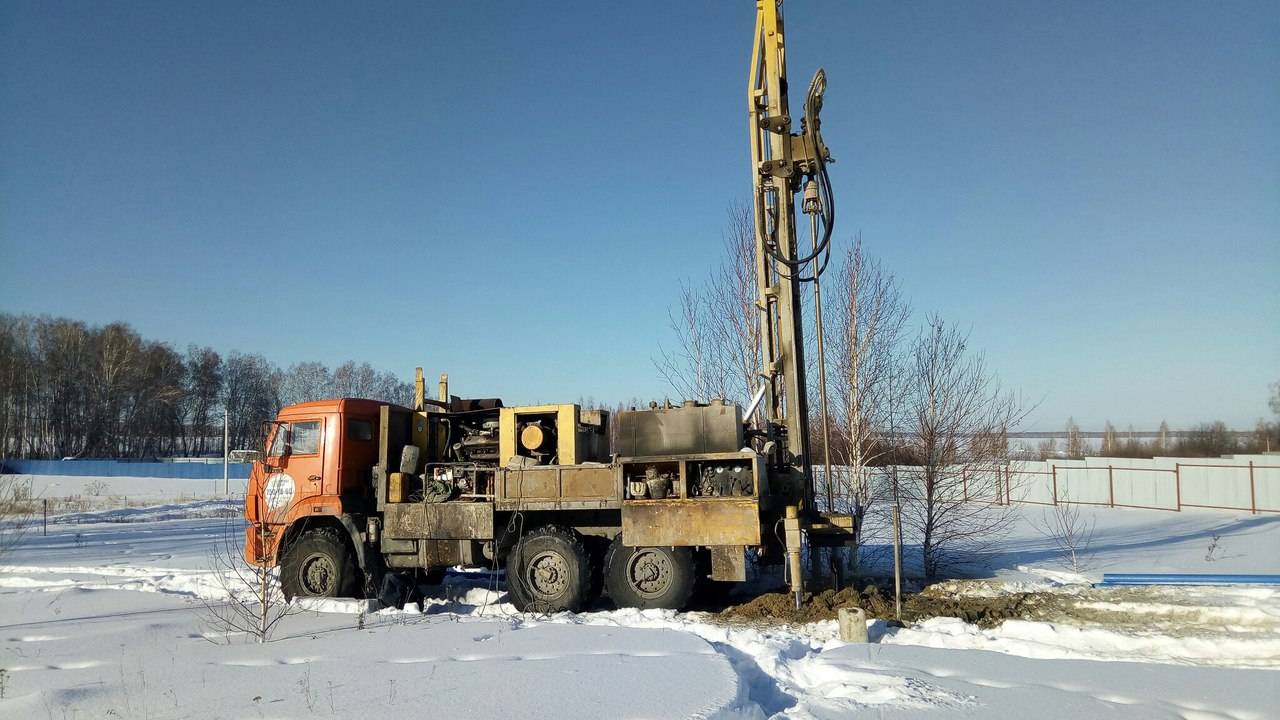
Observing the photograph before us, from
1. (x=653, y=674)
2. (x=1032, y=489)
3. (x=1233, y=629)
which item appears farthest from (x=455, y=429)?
(x=1032, y=489)

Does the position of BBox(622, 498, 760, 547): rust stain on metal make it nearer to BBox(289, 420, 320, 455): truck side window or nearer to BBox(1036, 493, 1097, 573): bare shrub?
BBox(289, 420, 320, 455): truck side window

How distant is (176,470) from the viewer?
5484 centimetres

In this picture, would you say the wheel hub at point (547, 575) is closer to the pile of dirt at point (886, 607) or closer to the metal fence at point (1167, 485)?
the pile of dirt at point (886, 607)

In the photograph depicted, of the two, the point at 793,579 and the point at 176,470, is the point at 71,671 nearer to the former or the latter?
the point at 793,579

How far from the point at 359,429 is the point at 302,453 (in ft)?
2.90

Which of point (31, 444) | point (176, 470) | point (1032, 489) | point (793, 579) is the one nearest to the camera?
point (793, 579)

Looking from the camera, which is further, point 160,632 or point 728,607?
point 728,607

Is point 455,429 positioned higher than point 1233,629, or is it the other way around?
point 455,429

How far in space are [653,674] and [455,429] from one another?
21.9 ft

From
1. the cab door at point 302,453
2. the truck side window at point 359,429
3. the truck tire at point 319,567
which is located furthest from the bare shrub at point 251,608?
the truck side window at point 359,429

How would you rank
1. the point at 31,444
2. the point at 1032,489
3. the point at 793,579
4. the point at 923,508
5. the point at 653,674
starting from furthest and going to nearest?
1. the point at 31,444
2. the point at 1032,489
3. the point at 923,508
4. the point at 793,579
5. the point at 653,674

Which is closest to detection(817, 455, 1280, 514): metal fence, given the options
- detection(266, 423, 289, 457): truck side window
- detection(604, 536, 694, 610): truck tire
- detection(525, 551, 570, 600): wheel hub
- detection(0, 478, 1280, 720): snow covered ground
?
detection(0, 478, 1280, 720): snow covered ground

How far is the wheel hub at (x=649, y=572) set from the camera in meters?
9.91

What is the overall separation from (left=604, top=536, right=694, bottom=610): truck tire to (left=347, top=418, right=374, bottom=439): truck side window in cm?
440
